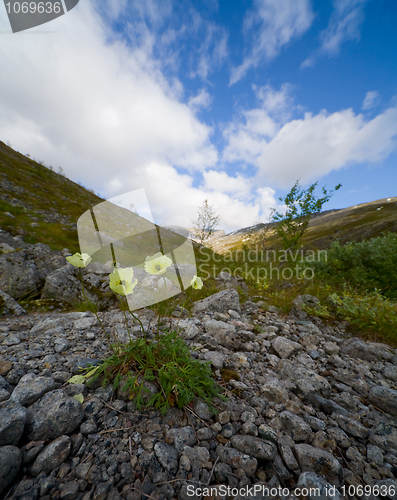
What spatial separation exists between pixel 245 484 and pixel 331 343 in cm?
344

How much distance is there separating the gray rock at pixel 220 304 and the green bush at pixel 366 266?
15.5 ft

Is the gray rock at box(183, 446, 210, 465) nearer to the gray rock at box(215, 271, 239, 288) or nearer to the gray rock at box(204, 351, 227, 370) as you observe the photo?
the gray rock at box(204, 351, 227, 370)

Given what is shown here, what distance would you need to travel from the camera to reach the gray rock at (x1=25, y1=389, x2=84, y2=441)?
1.77 m

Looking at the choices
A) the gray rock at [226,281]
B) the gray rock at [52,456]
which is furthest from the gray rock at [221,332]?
the gray rock at [226,281]

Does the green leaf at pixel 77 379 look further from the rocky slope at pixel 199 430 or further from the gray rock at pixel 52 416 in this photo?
the gray rock at pixel 52 416

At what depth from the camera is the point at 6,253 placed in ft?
20.1

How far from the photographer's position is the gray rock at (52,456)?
60.0 inches

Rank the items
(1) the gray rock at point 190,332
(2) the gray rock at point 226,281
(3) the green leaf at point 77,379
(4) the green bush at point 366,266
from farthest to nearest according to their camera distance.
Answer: (2) the gray rock at point 226,281, (4) the green bush at point 366,266, (1) the gray rock at point 190,332, (3) the green leaf at point 77,379

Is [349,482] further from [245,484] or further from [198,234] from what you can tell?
[198,234]

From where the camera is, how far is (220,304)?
579cm

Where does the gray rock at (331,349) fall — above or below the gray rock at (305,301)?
below

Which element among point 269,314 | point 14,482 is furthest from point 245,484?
point 269,314

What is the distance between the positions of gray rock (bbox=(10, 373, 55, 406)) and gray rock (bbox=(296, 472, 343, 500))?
2757 millimetres

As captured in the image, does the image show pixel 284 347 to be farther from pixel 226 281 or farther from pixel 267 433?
pixel 226 281
